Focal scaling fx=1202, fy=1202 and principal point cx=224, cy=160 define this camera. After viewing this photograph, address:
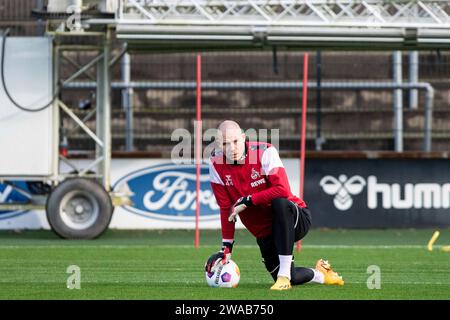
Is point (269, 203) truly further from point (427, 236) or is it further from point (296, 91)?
point (296, 91)

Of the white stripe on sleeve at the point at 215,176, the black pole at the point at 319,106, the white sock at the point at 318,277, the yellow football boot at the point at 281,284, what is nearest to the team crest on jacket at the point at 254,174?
the white stripe on sleeve at the point at 215,176

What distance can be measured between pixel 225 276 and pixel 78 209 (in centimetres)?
820

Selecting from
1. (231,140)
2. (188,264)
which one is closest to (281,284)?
(231,140)

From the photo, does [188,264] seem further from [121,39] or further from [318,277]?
[121,39]

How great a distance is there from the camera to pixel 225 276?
11.0m

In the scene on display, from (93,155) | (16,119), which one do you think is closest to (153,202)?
(93,155)

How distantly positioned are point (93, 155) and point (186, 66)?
297 centimetres

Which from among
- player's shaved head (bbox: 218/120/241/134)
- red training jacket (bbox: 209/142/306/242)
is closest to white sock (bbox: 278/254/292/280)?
red training jacket (bbox: 209/142/306/242)

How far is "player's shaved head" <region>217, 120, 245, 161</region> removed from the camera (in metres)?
10.6

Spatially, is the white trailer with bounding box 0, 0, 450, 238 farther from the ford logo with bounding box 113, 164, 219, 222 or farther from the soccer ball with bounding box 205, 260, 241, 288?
the soccer ball with bounding box 205, 260, 241, 288

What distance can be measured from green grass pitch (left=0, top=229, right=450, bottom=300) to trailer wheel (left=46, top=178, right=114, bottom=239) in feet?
0.72

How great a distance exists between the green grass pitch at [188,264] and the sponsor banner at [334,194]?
372 mm

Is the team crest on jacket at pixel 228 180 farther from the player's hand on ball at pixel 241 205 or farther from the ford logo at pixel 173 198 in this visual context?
the ford logo at pixel 173 198

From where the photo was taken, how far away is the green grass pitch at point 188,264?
34.5ft
